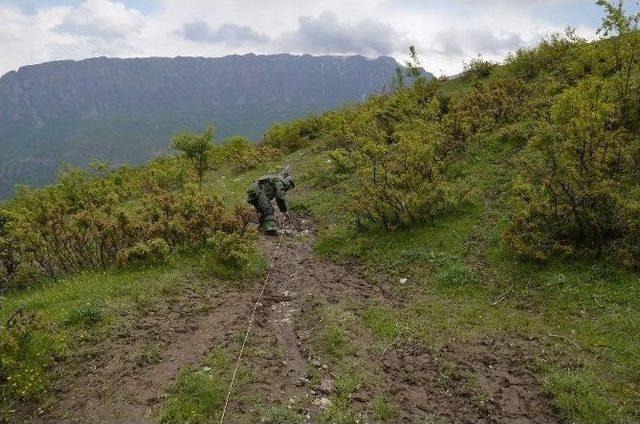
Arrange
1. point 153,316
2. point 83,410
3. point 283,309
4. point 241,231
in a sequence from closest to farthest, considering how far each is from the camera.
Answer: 1. point 83,410
2. point 153,316
3. point 283,309
4. point 241,231

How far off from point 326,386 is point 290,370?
83cm

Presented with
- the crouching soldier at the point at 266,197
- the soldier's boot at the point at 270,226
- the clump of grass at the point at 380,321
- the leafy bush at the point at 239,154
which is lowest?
the clump of grass at the point at 380,321

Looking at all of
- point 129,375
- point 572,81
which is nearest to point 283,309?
point 129,375

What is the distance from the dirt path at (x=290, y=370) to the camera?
8141mm

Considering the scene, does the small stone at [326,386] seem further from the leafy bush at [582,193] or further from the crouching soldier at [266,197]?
the crouching soldier at [266,197]

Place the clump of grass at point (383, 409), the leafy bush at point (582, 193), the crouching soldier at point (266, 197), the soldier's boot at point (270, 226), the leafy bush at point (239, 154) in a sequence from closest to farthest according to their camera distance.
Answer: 1. the clump of grass at point (383, 409)
2. the leafy bush at point (582, 193)
3. the soldier's boot at point (270, 226)
4. the crouching soldier at point (266, 197)
5. the leafy bush at point (239, 154)

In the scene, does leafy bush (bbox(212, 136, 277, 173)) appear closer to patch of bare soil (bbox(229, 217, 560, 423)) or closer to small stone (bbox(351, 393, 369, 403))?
patch of bare soil (bbox(229, 217, 560, 423))

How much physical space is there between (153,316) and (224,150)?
93.9ft

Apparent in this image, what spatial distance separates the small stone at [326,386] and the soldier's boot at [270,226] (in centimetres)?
841

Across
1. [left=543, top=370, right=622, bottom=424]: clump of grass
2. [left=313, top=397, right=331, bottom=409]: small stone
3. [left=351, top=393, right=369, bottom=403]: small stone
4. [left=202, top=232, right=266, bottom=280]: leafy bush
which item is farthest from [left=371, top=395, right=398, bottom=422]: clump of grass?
[left=202, top=232, right=266, bottom=280]: leafy bush

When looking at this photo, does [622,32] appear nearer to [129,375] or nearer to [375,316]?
[375,316]

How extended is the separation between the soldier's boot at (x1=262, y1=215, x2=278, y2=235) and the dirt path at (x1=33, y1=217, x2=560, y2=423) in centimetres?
482

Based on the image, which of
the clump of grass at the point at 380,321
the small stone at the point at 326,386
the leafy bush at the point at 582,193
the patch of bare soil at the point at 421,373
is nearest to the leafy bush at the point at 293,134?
the leafy bush at the point at 582,193

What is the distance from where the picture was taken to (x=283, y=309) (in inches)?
464
